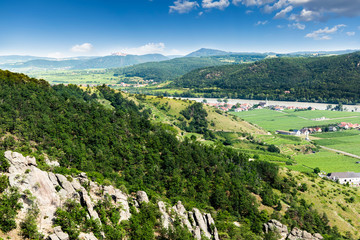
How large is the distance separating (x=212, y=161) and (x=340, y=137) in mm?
160373

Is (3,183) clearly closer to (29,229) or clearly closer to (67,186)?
(29,229)

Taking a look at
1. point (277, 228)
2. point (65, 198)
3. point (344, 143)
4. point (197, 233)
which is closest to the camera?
point (65, 198)

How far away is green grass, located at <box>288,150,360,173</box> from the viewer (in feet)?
448

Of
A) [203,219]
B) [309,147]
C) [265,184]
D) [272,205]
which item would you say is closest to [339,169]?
[309,147]

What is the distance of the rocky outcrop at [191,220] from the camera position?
49.5 meters

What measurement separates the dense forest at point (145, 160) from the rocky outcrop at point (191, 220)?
4.78 m

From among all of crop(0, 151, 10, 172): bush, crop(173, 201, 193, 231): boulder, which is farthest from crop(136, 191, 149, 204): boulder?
crop(0, 151, 10, 172): bush

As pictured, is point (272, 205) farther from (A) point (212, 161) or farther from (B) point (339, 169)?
(B) point (339, 169)

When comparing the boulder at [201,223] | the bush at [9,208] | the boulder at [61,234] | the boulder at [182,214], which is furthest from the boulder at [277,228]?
the bush at [9,208]

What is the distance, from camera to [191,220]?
173 ft

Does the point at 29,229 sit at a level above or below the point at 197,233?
above

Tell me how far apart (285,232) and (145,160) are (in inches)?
1923

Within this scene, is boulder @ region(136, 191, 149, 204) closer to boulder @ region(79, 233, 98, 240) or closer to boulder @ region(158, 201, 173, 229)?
boulder @ region(158, 201, 173, 229)

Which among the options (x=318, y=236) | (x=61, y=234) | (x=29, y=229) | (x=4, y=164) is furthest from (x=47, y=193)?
(x=318, y=236)
